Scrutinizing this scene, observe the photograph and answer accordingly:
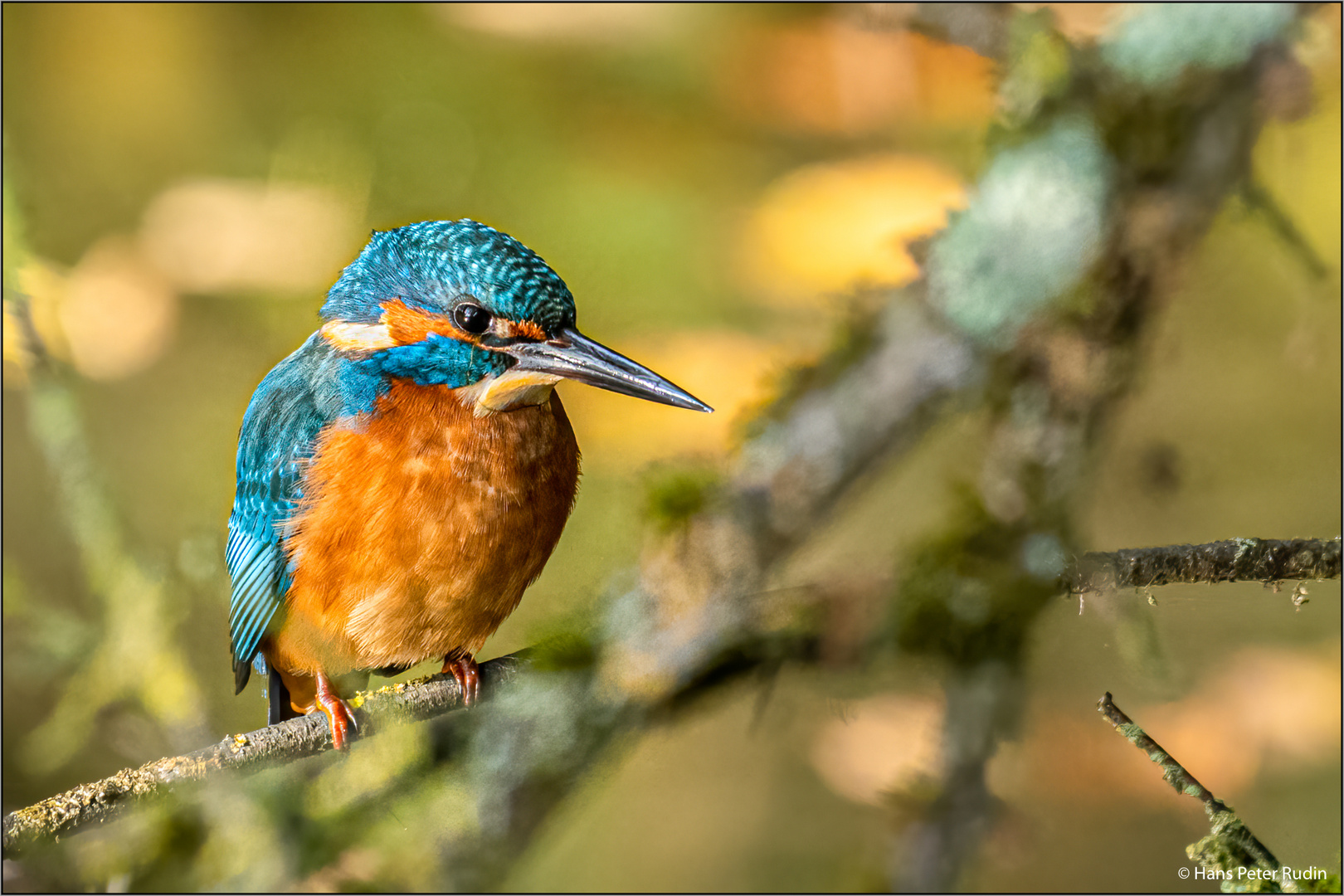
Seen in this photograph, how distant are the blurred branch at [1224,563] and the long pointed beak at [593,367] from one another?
592mm

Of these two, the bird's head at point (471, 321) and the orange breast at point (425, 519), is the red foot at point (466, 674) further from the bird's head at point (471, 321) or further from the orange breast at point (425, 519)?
the bird's head at point (471, 321)

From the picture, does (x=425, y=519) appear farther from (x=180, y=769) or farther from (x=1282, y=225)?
(x=1282, y=225)

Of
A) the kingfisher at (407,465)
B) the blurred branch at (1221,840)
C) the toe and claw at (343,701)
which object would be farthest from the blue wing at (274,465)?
the blurred branch at (1221,840)

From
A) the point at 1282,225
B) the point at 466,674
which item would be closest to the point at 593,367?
the point at 466,674

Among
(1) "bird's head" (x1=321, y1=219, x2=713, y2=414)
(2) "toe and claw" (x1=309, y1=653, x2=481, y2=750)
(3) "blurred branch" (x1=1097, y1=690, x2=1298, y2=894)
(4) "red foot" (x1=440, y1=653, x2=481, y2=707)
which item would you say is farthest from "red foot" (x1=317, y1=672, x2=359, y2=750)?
(3) "blurred branch" (x1=1097, y1=690, x2=1298, y2=894)

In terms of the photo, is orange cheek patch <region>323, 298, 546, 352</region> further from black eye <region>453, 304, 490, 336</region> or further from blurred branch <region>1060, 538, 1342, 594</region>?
blurred branch <region>1060, 538, 1342, 594</region>

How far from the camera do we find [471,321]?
2.81ft

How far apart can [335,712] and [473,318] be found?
0.43m

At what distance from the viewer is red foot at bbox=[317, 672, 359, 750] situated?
0.93m

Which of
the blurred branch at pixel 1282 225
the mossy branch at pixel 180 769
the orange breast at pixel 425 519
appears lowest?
the mossy branch at pixel 180 769

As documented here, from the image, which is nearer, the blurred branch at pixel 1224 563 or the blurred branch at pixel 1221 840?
the blurred branch at pixel 1221 840

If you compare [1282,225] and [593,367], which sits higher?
[1282,225]

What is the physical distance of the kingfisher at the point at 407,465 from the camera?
86 cm

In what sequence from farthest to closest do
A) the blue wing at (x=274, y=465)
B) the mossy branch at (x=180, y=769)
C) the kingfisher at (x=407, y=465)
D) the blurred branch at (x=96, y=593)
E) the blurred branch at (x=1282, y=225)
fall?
the blurred branch at (x=1282, y=225) → the blurred branch at (x=96, y=593) → the blue wing at (x=274, y=465) → the kingfisher at (x=407, y=465) → the mossy branch at (x=180, y=769)
